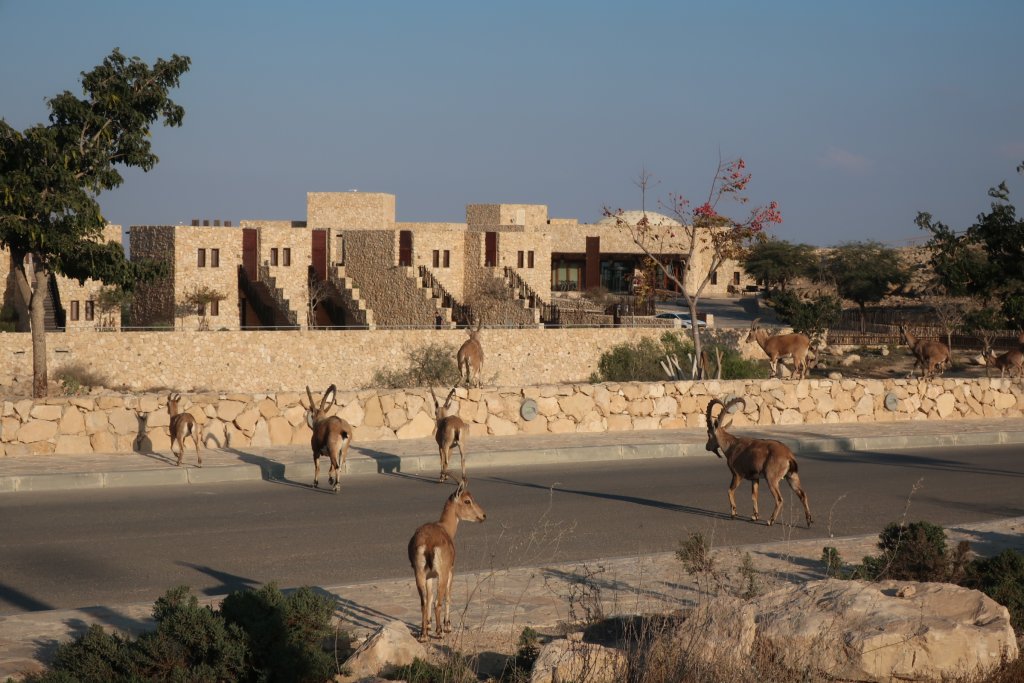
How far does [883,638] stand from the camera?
260 inches

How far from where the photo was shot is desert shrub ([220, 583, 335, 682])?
22.7ft

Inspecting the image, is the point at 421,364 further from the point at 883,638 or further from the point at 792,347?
the point at 883,638

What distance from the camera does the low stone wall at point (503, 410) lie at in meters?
17.6

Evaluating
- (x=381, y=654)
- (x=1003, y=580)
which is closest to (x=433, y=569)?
(x=381, y=654)

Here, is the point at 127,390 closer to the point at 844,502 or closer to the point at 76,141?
the point at 76,141

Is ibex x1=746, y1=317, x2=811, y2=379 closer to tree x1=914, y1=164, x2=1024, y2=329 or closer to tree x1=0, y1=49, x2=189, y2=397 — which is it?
tree x1=914, y1=164, x2=1024, y2=329

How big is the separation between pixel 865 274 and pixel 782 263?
25.0 feet

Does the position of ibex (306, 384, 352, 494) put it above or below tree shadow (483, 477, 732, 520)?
above

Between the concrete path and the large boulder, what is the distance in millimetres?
1408

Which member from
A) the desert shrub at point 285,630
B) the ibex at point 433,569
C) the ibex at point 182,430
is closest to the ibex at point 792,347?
the ibex at point 182,430

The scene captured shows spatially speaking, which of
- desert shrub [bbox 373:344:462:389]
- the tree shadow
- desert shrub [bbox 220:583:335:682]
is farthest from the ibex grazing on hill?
desert shrub [bbox 373:344:462:389]

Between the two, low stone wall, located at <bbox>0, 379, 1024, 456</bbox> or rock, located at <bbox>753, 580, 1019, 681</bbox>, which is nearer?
rock, located at <bbox>753, 580, 1019, 681</bbox>

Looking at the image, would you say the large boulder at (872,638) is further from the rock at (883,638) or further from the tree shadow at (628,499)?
the tree shadow at (628,499)

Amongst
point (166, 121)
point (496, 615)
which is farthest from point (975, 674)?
point (166, 121)
